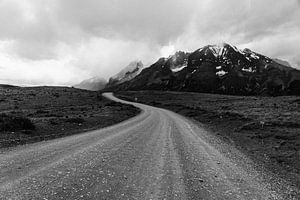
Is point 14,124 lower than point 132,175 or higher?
higher

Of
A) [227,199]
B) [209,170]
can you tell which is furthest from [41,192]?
[209,170]

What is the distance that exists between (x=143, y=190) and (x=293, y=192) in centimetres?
478

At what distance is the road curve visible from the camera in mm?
7711

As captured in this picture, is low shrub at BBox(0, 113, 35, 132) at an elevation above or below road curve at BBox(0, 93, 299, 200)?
above

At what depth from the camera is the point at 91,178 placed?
8859 millimetres

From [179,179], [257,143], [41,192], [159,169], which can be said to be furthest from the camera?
[257,143]

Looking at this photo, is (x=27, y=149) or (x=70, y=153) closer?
(x=70, y=153)

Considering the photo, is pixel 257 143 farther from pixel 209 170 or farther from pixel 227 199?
pixel 227 199

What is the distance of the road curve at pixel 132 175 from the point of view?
7.71 metres

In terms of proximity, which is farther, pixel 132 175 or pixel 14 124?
pixel 14 124

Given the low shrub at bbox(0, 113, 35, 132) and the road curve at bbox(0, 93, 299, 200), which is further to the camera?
the low shrub at bbox(0, 113, 35, 132)

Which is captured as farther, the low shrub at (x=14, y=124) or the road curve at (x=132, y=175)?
the low shrub at (x=14, y=124)

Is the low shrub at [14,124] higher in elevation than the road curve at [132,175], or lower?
higher

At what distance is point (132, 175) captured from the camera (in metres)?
9.44
